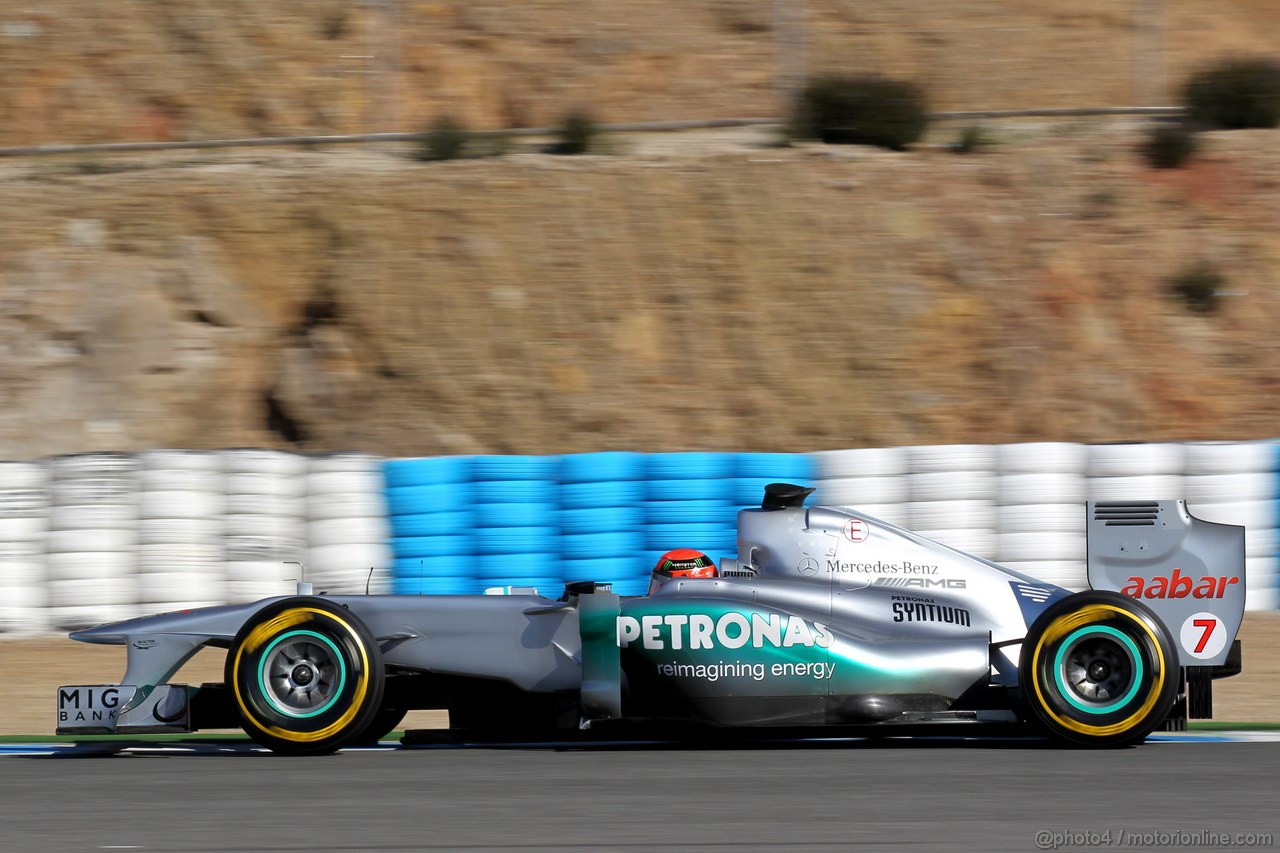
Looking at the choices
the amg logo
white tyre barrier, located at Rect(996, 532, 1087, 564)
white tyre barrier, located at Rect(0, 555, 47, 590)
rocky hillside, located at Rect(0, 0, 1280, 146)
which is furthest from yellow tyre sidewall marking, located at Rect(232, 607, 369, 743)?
rocky hillside, located at Rect(0, 0, 1280, 146)

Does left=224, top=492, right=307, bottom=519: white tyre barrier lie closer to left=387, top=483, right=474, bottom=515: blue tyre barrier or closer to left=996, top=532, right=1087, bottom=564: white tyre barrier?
left=387, top=483, right=474, bottom=515: blue tyre barrier

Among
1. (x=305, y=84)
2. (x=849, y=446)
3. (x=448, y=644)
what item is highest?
(x=305, y=84)

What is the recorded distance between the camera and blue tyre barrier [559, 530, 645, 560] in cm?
1223

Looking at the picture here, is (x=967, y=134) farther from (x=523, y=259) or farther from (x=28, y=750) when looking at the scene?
(x=28, y=750)

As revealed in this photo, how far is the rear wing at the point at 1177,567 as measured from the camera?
6984mm

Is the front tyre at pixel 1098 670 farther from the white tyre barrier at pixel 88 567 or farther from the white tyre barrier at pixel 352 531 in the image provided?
the white tyre barrier at pixel 88 567

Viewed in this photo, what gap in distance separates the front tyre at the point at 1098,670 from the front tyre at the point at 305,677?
→ 9.61 ft

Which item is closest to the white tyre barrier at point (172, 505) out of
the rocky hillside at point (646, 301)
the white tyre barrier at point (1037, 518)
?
the rocky hillside at point (646, 301)

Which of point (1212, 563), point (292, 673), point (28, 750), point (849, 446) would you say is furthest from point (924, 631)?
point (849, 446)

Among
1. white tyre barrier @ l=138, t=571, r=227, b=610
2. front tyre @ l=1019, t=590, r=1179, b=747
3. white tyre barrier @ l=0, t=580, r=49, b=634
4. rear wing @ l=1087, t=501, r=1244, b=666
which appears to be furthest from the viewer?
white tyre barrier @ l=138, t=571, r=227, b=610

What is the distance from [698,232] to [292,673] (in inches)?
467

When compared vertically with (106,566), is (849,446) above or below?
above

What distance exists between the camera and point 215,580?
39.7 feet

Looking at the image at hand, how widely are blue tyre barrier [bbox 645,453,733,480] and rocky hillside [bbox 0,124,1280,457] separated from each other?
4077 millimetres
